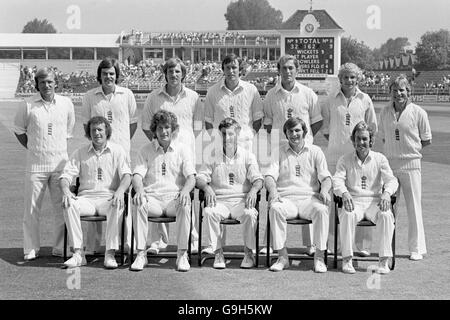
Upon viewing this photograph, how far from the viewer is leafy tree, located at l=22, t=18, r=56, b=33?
13688 centimetres

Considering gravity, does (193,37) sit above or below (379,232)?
above

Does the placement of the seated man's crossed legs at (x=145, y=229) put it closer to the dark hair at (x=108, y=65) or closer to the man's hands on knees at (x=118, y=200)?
the man's hands on knees at (x=118, y=200)

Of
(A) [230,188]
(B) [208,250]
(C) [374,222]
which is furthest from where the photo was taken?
(B) [208,250]

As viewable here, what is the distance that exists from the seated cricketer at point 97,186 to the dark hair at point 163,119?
19.1 inches

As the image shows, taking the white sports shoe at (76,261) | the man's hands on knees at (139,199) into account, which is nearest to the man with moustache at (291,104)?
the man's hands on knees at (139,199)

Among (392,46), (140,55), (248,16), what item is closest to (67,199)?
(140,55)

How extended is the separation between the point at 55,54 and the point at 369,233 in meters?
90.7

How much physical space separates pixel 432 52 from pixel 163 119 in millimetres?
95775

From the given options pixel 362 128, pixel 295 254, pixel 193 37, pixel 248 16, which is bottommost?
pixel 295 254

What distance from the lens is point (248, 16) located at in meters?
131

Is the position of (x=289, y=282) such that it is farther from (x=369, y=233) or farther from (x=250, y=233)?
(x=369, y=233)

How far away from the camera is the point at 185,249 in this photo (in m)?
7.58

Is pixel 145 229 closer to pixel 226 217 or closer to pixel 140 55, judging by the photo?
pixel 226 217

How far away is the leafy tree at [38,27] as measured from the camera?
449ft
